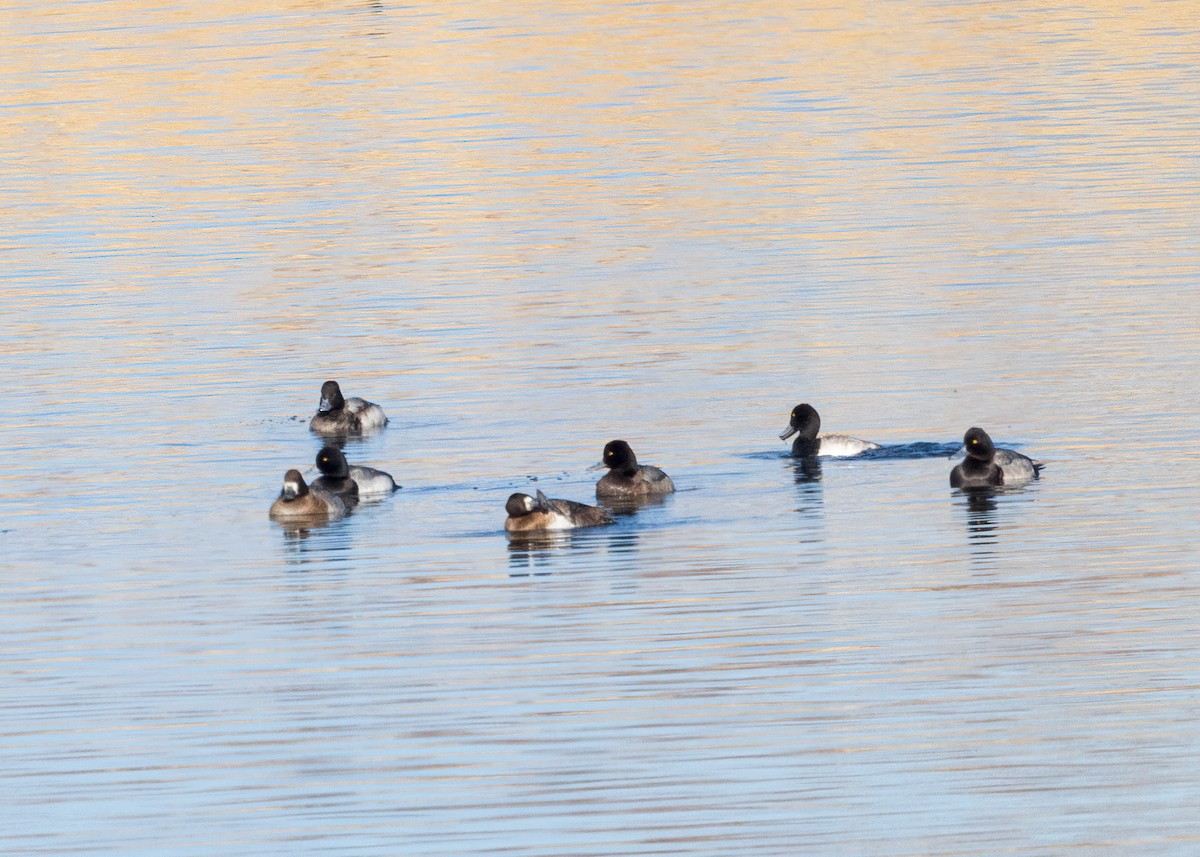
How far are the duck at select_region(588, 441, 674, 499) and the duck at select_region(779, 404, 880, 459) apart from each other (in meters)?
2.03

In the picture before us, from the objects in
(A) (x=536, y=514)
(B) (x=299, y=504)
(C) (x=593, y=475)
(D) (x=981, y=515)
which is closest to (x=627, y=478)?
(C) (x=593, y=475)

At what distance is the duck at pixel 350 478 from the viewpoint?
23.9 m

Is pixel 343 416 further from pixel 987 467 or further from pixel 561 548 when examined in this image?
pixel 987 467

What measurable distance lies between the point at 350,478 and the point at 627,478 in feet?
9.44

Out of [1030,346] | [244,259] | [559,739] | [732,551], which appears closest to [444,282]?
[244,259]

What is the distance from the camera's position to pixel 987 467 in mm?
23047

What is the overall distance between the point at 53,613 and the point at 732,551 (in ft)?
18.7

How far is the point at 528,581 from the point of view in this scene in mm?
20219

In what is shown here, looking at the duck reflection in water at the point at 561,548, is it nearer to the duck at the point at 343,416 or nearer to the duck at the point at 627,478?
the duck at the point at 627,478

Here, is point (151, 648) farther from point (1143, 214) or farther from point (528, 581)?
point (1143, 214)

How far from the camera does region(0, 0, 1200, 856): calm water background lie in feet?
47.8

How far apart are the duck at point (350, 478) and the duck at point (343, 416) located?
3133 mm

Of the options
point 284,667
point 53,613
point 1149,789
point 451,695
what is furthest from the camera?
A: point 53,613

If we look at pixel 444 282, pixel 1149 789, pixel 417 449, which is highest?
pixel 444 282
